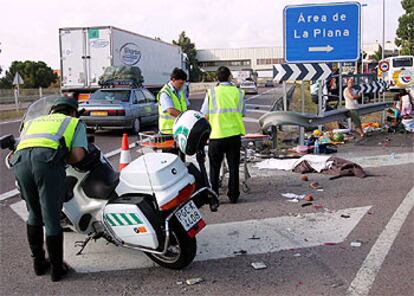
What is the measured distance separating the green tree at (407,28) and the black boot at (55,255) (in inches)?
1799

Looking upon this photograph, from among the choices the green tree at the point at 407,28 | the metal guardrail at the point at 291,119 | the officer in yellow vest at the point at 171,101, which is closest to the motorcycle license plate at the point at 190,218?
the officer in yellow vest at the point at 171,101

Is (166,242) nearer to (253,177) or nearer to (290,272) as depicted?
(290,272)

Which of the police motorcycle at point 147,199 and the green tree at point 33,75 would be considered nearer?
the police motorcycle at point 147,199

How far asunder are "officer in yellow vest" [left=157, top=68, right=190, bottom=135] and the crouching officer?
8.86 ft

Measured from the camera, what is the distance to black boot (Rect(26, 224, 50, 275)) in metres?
4.45

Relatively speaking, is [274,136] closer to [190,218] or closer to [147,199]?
[190,218]

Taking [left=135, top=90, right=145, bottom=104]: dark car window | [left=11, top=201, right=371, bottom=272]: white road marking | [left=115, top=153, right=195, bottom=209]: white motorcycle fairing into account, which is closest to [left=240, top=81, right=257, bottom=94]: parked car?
[left=135, top=90, right=145, bottom=104]: dark car window

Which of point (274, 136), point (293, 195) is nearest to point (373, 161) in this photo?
point (274, 136)

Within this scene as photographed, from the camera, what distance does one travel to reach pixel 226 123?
6.82 m

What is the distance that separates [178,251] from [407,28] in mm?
46207

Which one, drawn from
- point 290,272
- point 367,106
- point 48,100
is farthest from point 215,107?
point 367,106

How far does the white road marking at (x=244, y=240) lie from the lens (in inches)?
191

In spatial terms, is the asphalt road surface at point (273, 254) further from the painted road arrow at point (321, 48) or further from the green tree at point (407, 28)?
the green tree at point (407, 28)

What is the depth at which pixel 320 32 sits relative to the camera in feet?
37.2
